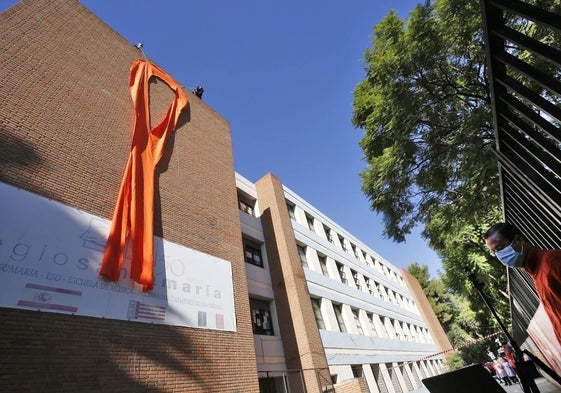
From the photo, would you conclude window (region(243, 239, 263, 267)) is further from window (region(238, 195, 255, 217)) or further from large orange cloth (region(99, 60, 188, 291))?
large orange cloth (region(99, 60, 188, 291))

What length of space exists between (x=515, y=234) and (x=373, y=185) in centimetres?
818

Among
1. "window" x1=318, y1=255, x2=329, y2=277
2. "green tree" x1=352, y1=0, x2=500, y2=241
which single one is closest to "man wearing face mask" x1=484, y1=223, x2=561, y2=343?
"green tree" x1=352, y1=0, x2=500, y2=241

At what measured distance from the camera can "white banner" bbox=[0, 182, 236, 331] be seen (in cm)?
576

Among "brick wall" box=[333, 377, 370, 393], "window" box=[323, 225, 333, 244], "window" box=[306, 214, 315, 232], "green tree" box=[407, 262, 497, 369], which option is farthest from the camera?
"green tree" box=[407, 262, 497, 369]

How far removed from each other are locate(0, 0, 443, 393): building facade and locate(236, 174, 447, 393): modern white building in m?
0.15

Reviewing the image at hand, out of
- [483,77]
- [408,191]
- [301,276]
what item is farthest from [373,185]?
[301,276]

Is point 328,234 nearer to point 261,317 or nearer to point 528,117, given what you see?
point 261,317

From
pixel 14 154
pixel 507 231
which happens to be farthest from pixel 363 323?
pixel 507 231

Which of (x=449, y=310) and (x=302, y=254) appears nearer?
(x=302, y=254)

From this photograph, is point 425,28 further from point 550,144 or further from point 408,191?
point 550,144

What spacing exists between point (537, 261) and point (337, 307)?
18297 mm

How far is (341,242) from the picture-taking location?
26.0 m

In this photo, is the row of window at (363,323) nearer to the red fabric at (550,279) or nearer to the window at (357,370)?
the window at (357,370)

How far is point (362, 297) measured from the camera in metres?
22.5
